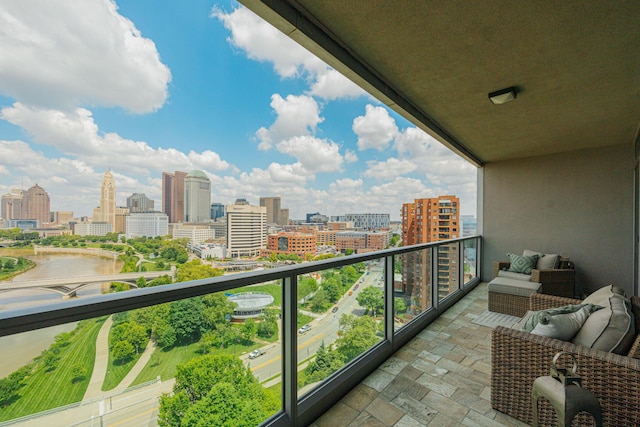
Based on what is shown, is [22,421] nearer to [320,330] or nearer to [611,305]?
[320,330]

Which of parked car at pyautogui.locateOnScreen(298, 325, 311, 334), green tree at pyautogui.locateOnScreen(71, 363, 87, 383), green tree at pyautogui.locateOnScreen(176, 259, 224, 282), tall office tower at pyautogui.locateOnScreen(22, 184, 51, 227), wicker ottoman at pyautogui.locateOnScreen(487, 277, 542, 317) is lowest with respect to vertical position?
wicker ottoman at pyautogui.locateOnScreen(487, 277, 542, 317)

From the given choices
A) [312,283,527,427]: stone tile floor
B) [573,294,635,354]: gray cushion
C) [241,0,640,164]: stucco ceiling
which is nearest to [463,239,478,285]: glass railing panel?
[312,283,527,427]: stone tile floor

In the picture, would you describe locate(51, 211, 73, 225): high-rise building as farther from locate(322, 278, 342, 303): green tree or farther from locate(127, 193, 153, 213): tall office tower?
locate(322, 278, 342, 303): green tree

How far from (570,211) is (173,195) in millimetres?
17786

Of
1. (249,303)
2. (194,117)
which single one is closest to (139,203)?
(194,117)

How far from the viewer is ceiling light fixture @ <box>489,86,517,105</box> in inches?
109

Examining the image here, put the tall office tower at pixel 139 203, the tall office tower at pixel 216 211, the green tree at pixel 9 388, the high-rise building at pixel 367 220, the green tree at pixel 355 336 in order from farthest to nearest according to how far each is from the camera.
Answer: the high-rise building at pixel 367 220 < the tall office tower at pixel 216 211 < the tall office tower at pixel 139 203 < the green tree at pixel 355 336 < the green tree at pixel 9 388

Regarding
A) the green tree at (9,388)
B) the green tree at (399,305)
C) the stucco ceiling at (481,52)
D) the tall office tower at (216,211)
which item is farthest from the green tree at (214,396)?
the tall office tower at (216,211)

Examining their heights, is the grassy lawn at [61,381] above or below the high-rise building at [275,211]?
below

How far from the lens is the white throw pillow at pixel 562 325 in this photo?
74.2 inches

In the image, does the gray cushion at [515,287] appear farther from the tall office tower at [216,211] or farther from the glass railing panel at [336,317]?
the tall office tower at [216,211]

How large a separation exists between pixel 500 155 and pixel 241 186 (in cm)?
2463

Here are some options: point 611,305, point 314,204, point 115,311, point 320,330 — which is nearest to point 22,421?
point 115,311

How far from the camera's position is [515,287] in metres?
3.96
